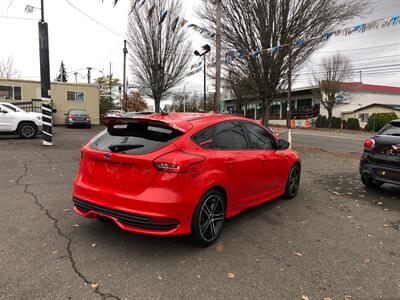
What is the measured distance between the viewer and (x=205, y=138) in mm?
3848

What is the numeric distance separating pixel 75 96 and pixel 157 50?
299 inches

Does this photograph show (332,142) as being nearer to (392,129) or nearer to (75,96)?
(392,129)

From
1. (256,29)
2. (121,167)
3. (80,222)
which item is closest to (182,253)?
(121,167)

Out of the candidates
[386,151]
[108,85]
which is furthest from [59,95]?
[108,85]

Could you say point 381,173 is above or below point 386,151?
below

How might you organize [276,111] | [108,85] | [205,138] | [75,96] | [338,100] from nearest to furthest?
[205,138] → [75,96] → [338,100] → [108,85] → [276,111]

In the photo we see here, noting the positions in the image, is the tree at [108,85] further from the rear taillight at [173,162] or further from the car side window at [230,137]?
the rear taillight at [173,162]

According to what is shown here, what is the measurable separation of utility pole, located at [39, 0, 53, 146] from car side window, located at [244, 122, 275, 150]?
389 inches

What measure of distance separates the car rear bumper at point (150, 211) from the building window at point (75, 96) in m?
23.8

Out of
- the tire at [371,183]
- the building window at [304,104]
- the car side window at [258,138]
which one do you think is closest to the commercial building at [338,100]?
the building window at [304,104]

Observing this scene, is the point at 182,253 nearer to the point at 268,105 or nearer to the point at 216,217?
the point at 216,217

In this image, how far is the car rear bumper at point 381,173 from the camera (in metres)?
5.73

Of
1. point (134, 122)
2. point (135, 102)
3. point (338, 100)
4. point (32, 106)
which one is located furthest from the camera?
point (135, 102)

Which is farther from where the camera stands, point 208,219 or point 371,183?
point 371,183
